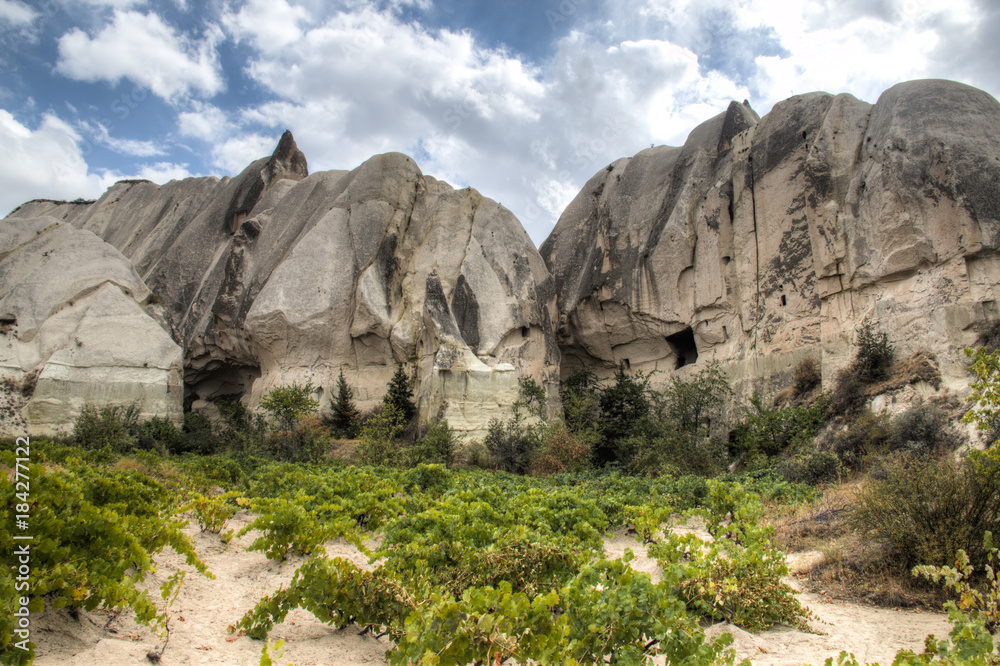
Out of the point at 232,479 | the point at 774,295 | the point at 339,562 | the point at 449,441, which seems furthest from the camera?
the point at 774,295

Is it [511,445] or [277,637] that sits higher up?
[511,445]

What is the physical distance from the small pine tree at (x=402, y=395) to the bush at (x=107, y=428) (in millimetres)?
7077

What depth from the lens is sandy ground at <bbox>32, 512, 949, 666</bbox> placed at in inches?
117

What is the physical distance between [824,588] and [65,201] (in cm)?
4306

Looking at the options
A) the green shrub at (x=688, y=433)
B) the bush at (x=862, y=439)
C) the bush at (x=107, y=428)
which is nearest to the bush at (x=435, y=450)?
the green shrub at (x=688, y=433)

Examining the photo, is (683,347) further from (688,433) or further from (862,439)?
(862,439)

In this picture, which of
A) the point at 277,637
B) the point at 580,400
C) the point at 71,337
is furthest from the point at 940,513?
the point at 71,337

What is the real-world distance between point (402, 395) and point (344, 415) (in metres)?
2.12

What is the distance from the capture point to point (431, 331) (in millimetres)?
18594

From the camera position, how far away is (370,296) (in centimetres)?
2012

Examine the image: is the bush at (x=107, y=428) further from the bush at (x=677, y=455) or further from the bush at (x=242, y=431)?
the bush at (x=677, y=455)

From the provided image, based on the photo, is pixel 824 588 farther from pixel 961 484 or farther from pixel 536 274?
pixel 536 274

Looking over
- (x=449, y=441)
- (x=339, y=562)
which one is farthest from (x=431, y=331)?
(x=339, y=562)

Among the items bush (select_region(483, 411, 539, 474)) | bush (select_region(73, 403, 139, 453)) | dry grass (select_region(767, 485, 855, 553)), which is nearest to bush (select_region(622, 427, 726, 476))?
bush (select_region(483, 411, 539, 474))
